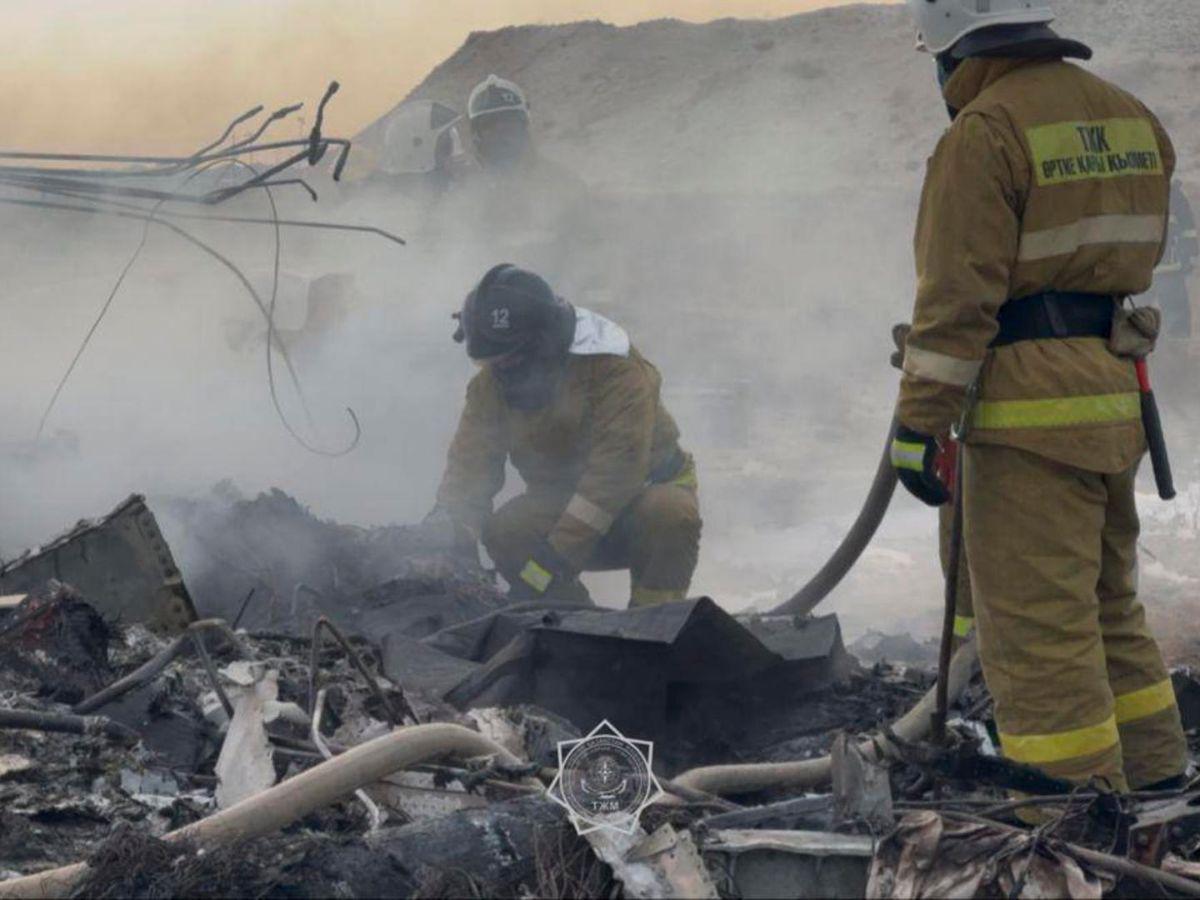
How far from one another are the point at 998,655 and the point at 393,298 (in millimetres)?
8954

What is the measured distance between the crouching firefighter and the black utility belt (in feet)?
10.1

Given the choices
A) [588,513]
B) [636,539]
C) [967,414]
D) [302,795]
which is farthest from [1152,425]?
[636,539]

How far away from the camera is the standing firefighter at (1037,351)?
3.53 m

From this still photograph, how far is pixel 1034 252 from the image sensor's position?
11.7 feet

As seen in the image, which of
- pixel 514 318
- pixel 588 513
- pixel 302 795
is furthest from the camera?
pixel 588 513

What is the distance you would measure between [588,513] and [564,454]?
456 millimetres

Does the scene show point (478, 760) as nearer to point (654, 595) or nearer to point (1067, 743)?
point (1067, 743)

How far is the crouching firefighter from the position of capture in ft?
21.7

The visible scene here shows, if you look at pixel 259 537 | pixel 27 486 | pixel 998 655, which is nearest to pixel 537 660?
pixel 998 655

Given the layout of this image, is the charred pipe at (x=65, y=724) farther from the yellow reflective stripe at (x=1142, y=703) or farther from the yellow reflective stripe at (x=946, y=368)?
the yellow reflective stripe at (x=1142, y=703)

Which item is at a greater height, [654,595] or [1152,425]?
[1152,425]

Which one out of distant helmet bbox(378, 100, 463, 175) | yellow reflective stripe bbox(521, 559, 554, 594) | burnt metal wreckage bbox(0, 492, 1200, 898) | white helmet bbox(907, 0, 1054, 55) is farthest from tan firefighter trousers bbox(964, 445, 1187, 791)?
distant helmet bbox(378, 100, 463, 175)

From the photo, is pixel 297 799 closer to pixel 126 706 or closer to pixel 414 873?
pixel 414 873
